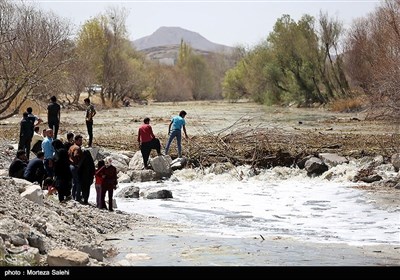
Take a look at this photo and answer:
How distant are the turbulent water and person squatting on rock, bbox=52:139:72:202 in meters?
2.25

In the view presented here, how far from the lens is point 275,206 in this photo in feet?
56.2

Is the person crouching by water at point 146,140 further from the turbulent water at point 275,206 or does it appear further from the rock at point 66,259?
the rock at point 66,259

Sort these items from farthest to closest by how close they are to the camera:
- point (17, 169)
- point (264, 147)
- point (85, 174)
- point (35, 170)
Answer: point (264, 147)
point (17, 169)
point (35, 170)
point (85, 174)

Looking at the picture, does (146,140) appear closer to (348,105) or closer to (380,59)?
(380,59)

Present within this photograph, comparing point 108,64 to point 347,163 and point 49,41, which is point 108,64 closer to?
point 49,41

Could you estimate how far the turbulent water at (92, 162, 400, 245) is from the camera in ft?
44.3

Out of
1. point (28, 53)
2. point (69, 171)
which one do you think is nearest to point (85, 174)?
point (69, 171)

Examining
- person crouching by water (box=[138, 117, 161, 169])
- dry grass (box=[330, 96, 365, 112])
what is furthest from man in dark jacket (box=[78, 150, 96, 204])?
dry grass (box=[330, 96, 365, 112])

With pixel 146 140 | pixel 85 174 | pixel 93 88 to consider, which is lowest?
pixel 85 174

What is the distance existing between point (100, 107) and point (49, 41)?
2552 cm

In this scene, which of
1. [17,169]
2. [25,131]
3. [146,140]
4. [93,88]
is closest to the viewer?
[17,169]

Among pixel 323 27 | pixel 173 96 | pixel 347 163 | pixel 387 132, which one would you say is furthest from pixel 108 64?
pixel 347 163

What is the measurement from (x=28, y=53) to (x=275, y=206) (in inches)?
914

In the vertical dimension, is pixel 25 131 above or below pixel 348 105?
above
